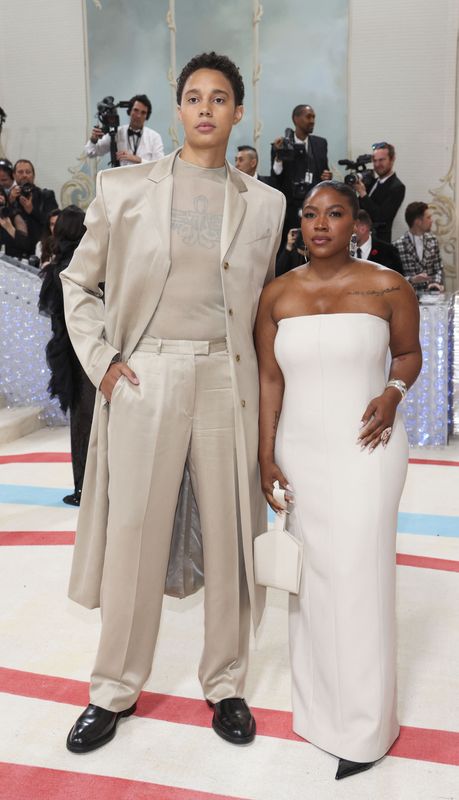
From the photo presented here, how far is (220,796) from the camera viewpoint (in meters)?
2.33

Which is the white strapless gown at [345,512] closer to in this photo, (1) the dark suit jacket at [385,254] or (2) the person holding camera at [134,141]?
(1) the dark suit jacket at [385,254]

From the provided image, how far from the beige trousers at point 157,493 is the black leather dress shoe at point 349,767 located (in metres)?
0.47

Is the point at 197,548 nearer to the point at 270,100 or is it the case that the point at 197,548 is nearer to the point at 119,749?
the point at 119,749

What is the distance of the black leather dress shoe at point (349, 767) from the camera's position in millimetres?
2389

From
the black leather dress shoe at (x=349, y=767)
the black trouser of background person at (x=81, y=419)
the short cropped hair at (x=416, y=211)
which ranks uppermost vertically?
the short cropped hair at (x=416, y=211)

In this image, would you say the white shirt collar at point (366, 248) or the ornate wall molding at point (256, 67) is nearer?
the white shirt collar at point (366, 248)

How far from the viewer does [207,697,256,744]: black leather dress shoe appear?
2576 millimetres

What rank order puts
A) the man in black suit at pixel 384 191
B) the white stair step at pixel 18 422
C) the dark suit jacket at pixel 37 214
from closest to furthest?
the white stair step at pixel 18 422 → the man in black suit at pixel 384 191 → the dark suit jacket at pixel 37 214

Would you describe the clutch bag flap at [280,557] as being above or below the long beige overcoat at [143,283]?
below

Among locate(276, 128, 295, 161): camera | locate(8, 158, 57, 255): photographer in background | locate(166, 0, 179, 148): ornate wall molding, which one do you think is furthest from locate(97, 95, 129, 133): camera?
locate(166, 0, 179, 148): ornate wall molding

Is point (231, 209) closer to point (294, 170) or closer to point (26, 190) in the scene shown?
point (294, 170)

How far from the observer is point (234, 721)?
2.60 metres

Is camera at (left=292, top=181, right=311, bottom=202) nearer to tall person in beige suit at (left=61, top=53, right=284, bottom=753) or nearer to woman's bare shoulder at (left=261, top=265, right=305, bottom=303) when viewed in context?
tall person in beige suit at (left=61, top=53, right=284, bottom=753)

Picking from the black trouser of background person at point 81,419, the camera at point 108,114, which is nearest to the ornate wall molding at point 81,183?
the camera at point 108,114
